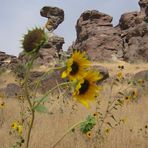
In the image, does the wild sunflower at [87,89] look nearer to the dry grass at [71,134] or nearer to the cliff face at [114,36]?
the dry grass at [71,134]

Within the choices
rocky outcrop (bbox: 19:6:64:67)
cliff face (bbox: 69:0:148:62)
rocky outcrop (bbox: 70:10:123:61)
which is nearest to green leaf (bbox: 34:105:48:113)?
rocky outcrop (bbox: 19:6:64:67)

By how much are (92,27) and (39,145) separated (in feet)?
86.1

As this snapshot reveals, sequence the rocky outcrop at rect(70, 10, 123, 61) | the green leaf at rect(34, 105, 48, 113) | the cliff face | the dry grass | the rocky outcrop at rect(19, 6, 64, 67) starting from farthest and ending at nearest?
the rocky outcrop at rect(70, 10, 123, 61)
the rocky outcrop at rect(19, 6, 64, 67)
the cliff face
the dry grass
the green leaf at rect(34, 105, 48, 113)

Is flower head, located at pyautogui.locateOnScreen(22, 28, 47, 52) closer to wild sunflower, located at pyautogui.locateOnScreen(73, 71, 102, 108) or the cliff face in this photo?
wild sunflower, located at pyautogui.locateOnScreen(73, 71, 102, 108)

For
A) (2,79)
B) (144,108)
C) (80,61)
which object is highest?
(80,61)

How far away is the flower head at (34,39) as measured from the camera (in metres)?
1.82

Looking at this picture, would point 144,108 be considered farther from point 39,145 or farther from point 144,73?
point 144,73

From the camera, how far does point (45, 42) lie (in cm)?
182

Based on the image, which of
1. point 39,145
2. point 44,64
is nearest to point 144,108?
point 39,145

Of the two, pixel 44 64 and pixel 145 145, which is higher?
pixel 145 145

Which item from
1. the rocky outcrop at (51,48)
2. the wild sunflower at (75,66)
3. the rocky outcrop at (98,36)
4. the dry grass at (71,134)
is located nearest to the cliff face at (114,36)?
the rocky outcrop at (98,36)

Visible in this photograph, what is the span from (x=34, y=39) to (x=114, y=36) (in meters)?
29.0

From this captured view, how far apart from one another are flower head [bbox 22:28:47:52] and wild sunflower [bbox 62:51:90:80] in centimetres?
19

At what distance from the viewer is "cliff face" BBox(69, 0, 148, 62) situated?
92.5ft
